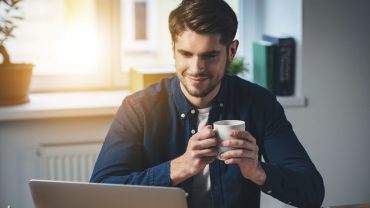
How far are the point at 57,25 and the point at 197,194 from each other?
144cm

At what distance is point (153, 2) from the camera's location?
9.97 ft

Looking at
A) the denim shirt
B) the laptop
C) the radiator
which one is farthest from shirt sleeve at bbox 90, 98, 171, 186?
the radiator

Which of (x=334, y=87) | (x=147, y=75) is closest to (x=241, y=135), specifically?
(x=147, y=75)

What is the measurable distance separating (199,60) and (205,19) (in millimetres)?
117

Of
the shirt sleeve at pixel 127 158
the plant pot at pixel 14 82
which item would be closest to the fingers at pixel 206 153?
the shirt sleeve at pixel 127 158

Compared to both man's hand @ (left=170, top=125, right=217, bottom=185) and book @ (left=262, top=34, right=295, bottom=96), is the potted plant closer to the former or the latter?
book @ (left=262, top=34, right=295, bottom=96)

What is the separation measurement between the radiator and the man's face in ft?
3.64

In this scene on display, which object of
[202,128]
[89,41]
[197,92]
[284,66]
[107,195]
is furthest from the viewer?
[89,41]

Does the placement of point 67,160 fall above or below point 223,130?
below

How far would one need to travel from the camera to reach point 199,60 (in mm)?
1761

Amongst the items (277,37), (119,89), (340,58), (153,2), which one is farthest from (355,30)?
(119,89)

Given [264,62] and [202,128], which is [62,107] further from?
[202,128]

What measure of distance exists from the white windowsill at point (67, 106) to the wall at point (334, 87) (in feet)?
0.41

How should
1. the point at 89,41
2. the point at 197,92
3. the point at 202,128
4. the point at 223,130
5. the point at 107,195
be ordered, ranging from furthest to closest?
the point at 89,41 < the point at 197,92 < the point at 202,128 < the point at 223,130 < the point at 107,195
